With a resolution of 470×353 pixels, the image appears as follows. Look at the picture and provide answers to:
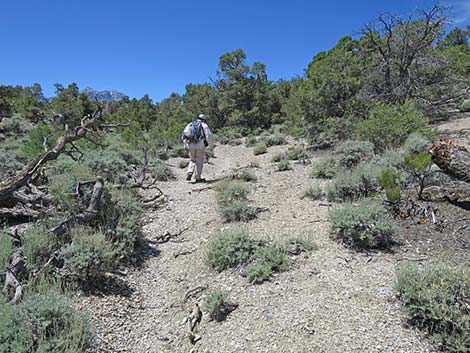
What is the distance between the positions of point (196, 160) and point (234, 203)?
376cm

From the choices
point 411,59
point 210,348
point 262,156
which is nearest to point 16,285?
point 210,348

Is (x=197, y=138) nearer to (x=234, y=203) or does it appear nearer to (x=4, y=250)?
(x=234, y=203)

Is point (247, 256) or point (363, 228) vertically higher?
point (363, 228)

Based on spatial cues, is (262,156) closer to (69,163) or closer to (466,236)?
(69,163)

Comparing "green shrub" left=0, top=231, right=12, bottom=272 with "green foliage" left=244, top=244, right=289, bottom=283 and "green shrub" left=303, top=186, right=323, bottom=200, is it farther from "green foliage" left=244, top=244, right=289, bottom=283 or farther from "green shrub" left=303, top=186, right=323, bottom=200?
"green shrub" left=303, top=186, right=323, bottom=200

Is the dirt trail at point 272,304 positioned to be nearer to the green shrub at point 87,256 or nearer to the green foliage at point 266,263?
the green foliage at point 266,263

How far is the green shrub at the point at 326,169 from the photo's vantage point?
877cm

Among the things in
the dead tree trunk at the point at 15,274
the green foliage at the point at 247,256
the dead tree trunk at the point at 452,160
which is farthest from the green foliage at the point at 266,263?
the dead tree trunk at the point at 452,160

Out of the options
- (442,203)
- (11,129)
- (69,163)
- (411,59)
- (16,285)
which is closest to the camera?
(16,285)

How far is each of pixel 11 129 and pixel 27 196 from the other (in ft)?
42.7

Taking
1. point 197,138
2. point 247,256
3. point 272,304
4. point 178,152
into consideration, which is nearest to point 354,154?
point 197,138

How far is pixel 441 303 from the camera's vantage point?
9.71 ft

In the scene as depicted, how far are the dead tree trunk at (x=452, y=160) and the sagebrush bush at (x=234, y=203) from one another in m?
3.58

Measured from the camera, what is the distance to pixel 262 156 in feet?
48.5
